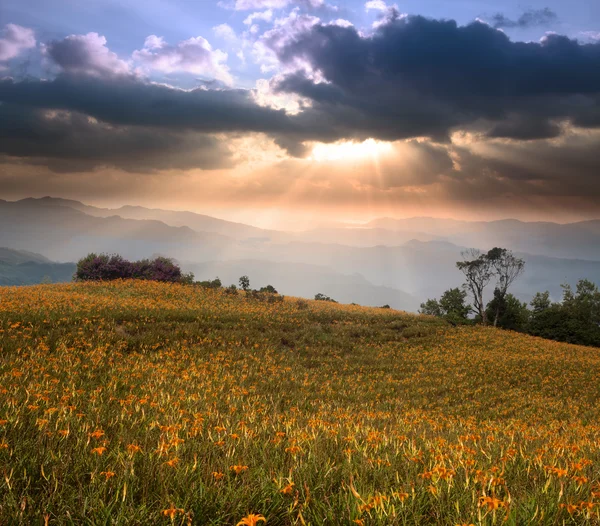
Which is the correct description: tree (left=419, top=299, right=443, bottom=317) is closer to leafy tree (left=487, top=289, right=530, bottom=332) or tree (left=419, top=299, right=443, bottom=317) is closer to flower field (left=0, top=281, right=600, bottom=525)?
leafy tree (left=487, top=289, right=530, bottom=332)

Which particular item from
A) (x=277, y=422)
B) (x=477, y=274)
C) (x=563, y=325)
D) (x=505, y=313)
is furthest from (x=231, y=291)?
(x=563, y=325)

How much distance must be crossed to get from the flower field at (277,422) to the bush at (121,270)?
13.5 metres

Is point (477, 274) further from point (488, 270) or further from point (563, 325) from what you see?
point (563, 325)

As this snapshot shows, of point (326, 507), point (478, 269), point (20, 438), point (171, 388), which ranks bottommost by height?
point (171, 388)

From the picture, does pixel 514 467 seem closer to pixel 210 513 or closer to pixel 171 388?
pixel 210 513

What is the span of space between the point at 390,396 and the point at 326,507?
12.7 m

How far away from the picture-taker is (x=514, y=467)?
4.27m

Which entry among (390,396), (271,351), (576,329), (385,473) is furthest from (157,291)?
(576,329)

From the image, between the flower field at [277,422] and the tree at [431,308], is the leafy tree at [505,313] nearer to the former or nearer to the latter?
the tree at [431,308]

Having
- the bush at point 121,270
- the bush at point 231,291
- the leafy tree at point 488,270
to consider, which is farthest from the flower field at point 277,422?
the leafy tree at point 488,270

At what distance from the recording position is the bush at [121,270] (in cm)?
3997

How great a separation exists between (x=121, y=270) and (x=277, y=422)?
127ft

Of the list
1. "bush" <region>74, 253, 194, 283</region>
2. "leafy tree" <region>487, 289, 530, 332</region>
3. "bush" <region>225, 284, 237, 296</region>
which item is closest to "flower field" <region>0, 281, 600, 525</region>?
"bush" <region>225, 284, 237, 296</region>

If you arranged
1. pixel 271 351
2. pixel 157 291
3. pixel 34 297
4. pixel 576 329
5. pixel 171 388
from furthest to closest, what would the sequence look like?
pixel 576 329 → pixel 157 291 → pixel 34 297 → pixel 271 351 → pixel 171 388
